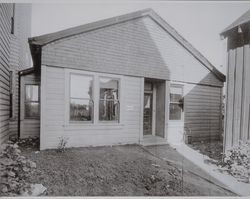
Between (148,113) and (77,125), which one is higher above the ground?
(148,113)

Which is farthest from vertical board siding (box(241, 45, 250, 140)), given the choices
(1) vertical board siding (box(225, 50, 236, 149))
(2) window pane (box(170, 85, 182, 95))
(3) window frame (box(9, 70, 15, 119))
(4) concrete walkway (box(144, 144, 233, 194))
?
(3) window frame (box(9, 70, 15, 119))

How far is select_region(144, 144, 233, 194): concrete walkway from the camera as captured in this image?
5.18 meters

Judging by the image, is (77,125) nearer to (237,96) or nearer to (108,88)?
(108,88)

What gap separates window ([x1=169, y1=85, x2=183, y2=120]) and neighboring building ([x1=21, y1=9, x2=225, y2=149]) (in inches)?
1.9

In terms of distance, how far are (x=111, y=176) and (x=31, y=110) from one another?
20.9 feet

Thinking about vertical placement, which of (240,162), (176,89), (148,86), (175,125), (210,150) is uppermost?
(148,86)

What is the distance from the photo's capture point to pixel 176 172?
5289 millimetres

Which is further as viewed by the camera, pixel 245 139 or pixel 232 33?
pixel 232 33

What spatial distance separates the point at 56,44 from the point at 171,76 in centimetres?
524

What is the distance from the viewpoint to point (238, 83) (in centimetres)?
618

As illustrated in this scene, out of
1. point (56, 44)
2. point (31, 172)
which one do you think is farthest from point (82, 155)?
point (56, 44)

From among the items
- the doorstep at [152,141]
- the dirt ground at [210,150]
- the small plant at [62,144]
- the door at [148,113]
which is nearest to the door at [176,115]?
the doorstep at [152,141]

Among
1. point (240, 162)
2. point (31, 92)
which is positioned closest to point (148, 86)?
point (240, 162)

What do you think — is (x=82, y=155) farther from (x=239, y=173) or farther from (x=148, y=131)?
(x=239, y=173)
